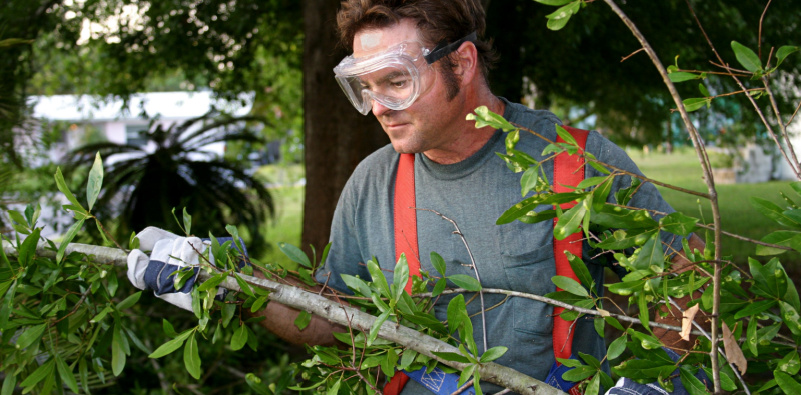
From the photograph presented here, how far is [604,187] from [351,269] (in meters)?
1.26

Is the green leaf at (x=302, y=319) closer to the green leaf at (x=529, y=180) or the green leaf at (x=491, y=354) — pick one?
the green leaf at (x=491, y=354)

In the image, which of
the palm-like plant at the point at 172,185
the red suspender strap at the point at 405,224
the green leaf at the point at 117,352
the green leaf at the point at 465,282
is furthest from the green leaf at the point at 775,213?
the palm-like plant at the point at 172,185

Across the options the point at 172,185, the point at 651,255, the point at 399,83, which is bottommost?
the point at 172,185

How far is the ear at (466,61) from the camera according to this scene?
2.13 metres

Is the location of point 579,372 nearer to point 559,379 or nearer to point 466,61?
point 559,379

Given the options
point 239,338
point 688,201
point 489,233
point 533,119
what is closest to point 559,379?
point 489,233

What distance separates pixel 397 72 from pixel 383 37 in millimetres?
119

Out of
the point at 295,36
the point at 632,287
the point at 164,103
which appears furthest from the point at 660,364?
the point at 164,103

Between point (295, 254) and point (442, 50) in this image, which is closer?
point (295, 254)

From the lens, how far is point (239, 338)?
6.02ft

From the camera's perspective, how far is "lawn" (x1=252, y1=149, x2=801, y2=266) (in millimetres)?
3990

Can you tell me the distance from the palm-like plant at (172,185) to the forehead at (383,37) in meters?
2.89

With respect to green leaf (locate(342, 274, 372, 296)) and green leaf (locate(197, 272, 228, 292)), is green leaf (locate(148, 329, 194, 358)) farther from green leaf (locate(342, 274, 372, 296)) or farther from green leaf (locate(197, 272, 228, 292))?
green leaf (locate(342, 274, 372, 296))

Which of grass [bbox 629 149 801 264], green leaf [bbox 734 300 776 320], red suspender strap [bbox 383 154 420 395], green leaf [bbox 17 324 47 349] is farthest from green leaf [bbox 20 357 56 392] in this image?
grass [bbox 629 149 801 264]
